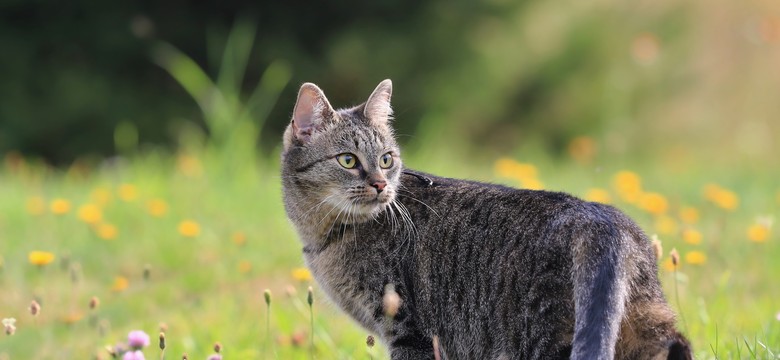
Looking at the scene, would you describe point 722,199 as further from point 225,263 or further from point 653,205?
point 225,263

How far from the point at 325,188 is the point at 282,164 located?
1.05 ft

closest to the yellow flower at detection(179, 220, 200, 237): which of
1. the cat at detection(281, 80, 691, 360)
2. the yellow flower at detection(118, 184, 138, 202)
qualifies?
the yellow flower at detection(118, 184, 138, 202)

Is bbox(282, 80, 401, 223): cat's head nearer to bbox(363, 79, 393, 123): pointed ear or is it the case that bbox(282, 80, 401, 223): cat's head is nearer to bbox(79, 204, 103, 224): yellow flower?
bbox(363, 79, 393, 123): pointed ear

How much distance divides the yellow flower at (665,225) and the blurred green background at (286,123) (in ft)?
0.11

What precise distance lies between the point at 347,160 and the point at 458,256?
2.02ft

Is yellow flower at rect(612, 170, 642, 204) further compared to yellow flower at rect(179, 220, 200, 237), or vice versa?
yellow flower at rect(612, 170, 642, 204)

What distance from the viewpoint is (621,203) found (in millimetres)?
5961

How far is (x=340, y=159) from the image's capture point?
351 cm

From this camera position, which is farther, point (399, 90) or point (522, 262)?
point (399, 90)

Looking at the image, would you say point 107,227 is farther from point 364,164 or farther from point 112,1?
point 112,1

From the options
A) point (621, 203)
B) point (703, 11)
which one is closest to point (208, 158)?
point (621, 203)

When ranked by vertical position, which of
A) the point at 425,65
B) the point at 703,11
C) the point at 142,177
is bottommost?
the point at 142,177

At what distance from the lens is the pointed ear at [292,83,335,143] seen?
3574 millimetres

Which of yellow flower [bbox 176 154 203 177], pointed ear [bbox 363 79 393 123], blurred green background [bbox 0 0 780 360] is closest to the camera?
pointed ear [bbox 363 79 393 123]
